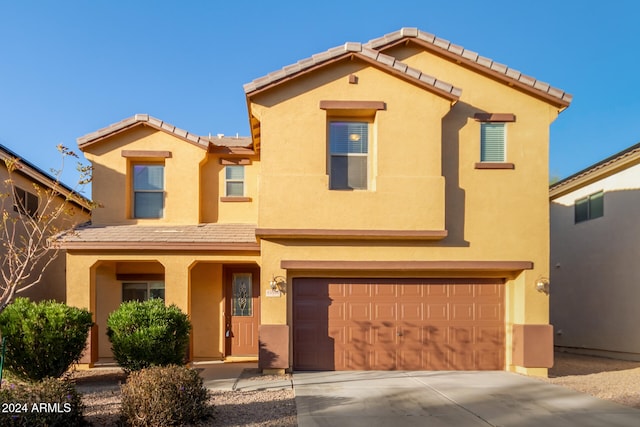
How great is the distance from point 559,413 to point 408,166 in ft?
17.4

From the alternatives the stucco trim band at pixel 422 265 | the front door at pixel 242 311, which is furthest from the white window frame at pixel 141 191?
the stucco trim band at pixel 422 265

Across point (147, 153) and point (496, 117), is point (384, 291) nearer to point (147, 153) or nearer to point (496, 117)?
point (496, 117)

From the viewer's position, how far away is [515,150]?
10.6m

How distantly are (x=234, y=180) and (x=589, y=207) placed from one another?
1129 cm

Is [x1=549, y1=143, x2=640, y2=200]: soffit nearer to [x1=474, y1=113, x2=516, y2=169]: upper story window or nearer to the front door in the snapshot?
[x1=474, y1=113, x2=516, y2=169]: upper story window

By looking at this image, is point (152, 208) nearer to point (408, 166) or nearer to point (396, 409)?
point (408, 166)

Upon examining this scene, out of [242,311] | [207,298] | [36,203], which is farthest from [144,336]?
[36,203]

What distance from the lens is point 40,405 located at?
5.77m

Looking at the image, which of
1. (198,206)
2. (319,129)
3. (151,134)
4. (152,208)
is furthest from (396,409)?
(151,134)

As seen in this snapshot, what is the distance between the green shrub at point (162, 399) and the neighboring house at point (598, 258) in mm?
12139

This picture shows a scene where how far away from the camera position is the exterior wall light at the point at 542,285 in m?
10.3

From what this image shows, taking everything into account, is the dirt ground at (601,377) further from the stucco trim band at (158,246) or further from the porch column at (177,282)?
the porch column at (177,282)

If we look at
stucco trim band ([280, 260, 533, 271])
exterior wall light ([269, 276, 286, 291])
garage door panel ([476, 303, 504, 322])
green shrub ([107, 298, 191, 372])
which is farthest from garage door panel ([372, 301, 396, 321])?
green shrub ([107, 298, 191, 372])

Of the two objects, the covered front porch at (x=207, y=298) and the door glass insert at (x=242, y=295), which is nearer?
the covered front porch at (x=207, y=298)
